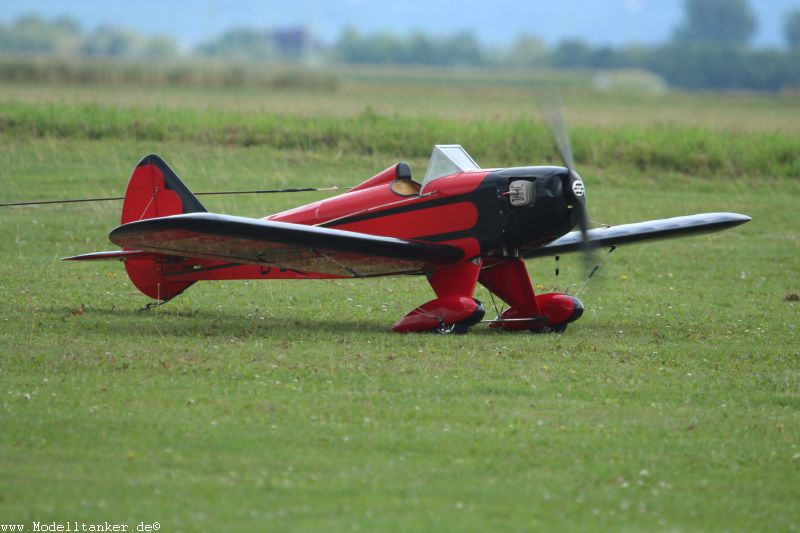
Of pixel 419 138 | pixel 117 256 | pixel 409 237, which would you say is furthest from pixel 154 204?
pixel 419 138

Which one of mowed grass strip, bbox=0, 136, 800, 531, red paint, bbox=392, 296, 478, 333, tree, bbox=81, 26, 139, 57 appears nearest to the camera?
mowed grass strip, bbox=0, 136, 800, 531

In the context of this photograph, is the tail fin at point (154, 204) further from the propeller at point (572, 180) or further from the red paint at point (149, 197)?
the propeller at point (572, 180)

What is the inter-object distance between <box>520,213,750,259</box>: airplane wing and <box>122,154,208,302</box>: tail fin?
174 inches

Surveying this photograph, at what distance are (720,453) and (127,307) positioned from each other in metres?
8.77

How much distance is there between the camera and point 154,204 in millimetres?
14547

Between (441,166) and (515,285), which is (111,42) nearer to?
(441,166)

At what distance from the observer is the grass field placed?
7.75 metres

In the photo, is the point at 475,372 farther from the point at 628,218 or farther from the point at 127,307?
the point at 628,218

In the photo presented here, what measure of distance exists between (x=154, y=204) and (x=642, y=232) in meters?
6.37

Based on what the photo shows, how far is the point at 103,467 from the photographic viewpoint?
8.25 meters

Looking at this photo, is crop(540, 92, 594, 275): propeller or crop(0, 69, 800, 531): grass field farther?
crop(540, 92, 594, 275): propeller

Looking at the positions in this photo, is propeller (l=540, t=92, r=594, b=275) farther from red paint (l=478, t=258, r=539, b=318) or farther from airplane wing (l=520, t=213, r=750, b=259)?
airplane wing (l=520, t=213, r=750, b=259)

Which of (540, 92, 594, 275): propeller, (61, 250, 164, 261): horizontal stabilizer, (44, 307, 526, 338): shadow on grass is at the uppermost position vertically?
(540, 92, 594, 275): propeller

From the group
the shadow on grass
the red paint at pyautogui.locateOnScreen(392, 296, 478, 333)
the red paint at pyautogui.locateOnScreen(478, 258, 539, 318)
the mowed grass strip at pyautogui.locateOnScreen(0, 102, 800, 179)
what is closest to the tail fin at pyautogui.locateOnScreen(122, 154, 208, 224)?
the shadow on grass
